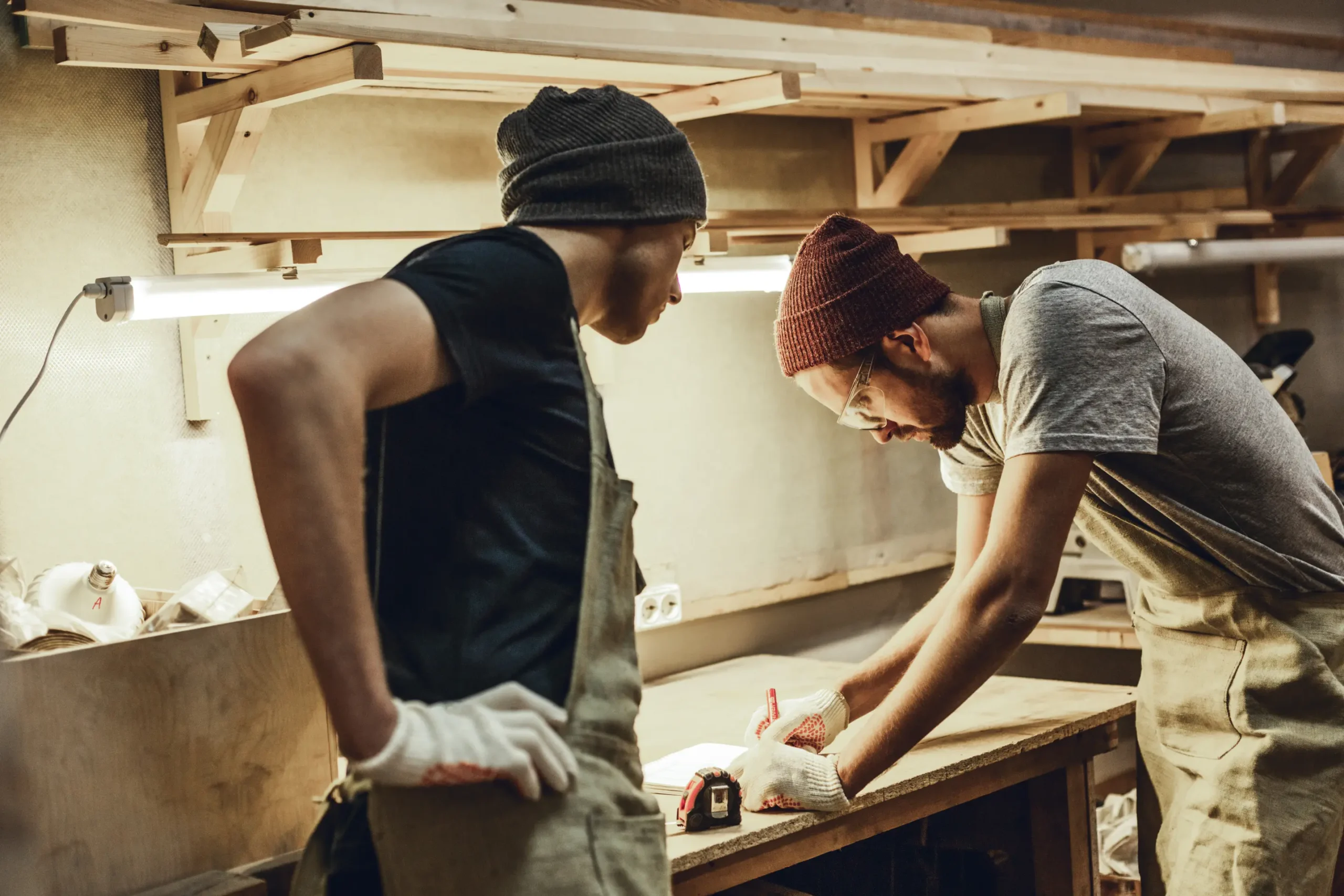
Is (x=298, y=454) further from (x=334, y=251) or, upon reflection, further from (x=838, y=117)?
(x=838, y=117)

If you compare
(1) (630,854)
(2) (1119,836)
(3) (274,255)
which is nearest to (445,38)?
(3) (274,255)

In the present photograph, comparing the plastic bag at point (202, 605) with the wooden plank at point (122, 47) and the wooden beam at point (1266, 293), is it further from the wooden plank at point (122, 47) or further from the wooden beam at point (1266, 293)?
the wooden beam at point (1266, 293)

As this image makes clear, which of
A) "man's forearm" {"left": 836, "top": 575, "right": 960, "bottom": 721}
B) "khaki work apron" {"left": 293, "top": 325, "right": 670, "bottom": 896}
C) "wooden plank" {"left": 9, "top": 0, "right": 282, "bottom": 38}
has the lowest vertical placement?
"man's forearm" {"left": 836, "top": 575, "right": 960, "bottom": 721}

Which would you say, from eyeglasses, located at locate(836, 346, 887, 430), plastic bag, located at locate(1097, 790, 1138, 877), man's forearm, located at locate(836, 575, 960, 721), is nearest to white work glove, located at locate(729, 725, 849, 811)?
man's forearm, located at locate(836, 575, 960, 721)

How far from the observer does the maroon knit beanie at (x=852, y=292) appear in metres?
2.04

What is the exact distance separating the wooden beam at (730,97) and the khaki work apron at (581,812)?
129 centimetres

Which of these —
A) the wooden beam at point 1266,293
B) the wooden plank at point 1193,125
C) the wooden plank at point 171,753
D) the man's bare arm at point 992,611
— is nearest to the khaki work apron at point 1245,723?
the man's bare arm at point 992,611

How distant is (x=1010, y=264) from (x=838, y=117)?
853mm

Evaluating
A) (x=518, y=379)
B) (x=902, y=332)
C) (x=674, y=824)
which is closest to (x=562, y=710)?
(x=518, y=379)

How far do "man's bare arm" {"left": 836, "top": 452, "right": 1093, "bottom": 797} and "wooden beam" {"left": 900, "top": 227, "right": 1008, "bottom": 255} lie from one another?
4.40 ft

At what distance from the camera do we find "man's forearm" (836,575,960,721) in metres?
2.38

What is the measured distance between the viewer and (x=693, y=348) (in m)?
3.31

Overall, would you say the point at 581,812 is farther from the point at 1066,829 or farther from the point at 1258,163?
the point at 1258,163

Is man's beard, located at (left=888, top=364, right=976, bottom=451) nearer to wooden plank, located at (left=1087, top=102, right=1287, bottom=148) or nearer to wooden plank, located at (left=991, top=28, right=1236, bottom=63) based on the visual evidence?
wooden plank, located at (left=991, top=28, right=1236, bottom=63)
